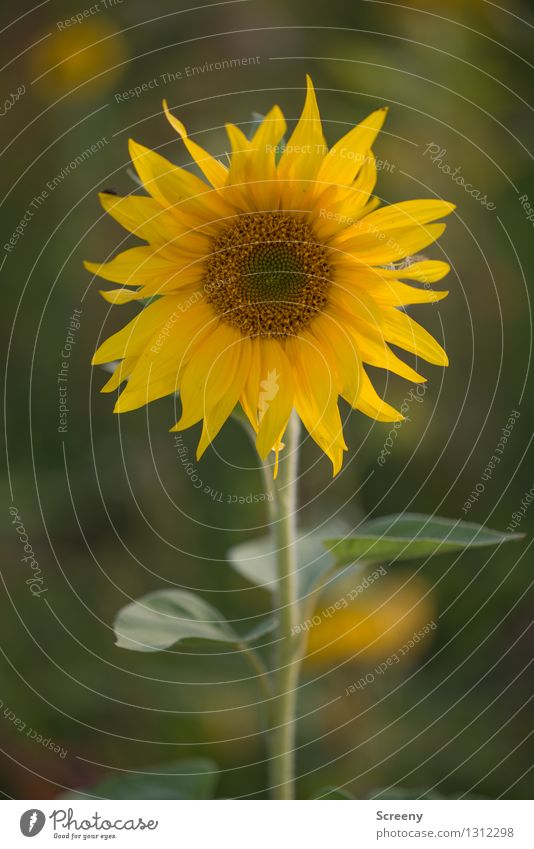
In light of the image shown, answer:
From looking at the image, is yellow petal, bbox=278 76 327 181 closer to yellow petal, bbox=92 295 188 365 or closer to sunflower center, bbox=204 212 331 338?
sunflower center, bbox=204 212 331 338

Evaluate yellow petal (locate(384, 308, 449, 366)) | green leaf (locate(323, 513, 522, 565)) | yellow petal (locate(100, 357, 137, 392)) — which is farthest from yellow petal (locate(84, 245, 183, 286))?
green leaf (locate(323, 513, 522, 565))

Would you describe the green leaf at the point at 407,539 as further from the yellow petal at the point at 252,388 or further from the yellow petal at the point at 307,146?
the yellow petal at the point at 307,146

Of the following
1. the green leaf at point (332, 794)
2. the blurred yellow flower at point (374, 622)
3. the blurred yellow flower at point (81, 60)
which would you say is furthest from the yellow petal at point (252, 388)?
the blurred yellow flower at point (81, 60)

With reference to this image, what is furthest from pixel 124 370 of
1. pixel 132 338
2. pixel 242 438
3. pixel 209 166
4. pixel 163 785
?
pixel 242 438

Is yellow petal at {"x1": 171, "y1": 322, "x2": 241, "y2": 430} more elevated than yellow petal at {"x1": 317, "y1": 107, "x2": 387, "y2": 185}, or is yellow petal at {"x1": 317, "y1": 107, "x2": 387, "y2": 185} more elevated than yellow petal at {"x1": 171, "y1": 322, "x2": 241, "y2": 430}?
yellow petal at {"x1": 317, "y1": 107, "x2": 387, "y2": 185}

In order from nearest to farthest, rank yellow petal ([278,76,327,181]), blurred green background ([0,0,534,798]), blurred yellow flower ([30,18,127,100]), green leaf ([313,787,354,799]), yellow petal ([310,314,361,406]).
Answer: yellow petal ([278,76,327,181]) < yellow petal ([310,314,361,406]) < green leaf ([313,787,354,799]) < blurred green background ([0,0,534,798]) < blurred yellow flower ([30,18,127,100])
